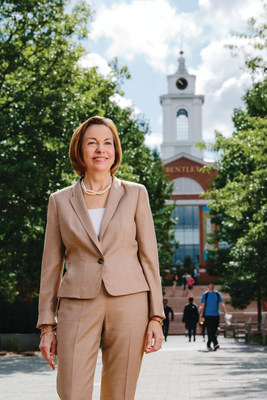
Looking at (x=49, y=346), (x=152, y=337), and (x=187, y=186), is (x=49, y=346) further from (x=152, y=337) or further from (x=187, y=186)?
(x=187, y=186)

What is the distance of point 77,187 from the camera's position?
3604 mm

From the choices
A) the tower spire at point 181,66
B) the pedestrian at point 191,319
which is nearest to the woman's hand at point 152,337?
the pedestrian at point 191,319

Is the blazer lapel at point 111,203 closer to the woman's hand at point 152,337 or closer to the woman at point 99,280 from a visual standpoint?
the woman at point 99,280

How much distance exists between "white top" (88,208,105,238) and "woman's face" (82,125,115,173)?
0.23 metres

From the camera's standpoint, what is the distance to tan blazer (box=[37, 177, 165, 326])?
3.33 meters

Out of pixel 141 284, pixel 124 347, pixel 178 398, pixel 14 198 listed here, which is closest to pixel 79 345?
pixel 124 347

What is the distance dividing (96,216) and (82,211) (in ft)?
0.27

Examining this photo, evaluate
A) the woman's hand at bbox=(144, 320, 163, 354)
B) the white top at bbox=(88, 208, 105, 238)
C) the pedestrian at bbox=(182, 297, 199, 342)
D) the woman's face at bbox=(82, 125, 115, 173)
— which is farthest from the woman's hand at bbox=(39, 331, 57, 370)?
the pedestrian at bbox=(182, 297, 199, 342)

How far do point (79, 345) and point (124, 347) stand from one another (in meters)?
0.23

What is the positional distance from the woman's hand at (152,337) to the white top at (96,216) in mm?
557

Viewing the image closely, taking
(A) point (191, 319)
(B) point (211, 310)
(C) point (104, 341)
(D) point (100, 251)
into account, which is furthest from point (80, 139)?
(A) point (191, 319)

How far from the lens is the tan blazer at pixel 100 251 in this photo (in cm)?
333

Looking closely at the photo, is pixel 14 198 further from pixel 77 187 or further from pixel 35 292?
pixel 77 187

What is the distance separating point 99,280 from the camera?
130 inches
